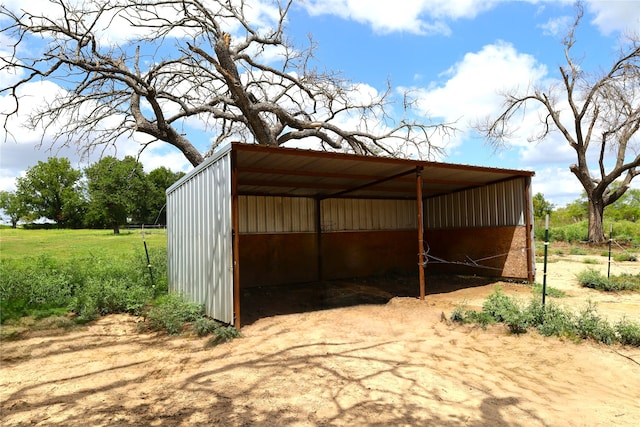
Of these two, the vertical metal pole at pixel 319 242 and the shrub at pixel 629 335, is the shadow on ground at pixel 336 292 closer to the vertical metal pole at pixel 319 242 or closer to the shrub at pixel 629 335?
the vertical metal pole at pixel 319 242

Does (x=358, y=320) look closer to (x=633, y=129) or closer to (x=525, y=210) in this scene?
(x=525, y=210)

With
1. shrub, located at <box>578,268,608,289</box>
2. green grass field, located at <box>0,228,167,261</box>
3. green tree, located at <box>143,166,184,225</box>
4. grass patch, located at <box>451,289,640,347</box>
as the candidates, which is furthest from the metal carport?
green tree, located at <box>143,166,184,225</box>

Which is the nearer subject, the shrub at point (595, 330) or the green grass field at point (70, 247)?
the shrub at point (595, 330)

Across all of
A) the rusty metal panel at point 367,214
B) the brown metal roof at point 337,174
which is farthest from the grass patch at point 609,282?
the rusty metal panel at point 367,214

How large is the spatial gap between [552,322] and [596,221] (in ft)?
64.9

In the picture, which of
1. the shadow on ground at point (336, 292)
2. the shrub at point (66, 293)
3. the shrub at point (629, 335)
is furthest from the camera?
the shadow on ground at point (336, 292)

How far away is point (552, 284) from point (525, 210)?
2267 mm

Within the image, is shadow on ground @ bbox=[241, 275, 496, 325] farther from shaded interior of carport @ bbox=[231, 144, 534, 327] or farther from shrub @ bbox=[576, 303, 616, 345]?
shrub @ bbox=[576, 303, 616, 345]

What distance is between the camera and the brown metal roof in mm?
7613

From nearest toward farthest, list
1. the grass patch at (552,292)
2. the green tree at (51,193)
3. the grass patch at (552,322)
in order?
the grass patch at (552,322)
the grass patch at (552,292)
the green tree at (51,193)

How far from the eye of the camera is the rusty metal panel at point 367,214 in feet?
43.9

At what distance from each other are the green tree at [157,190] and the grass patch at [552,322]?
47.0 metres

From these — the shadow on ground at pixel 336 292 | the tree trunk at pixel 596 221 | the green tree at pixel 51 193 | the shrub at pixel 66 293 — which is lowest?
the shadow on ground at pixel 336 292

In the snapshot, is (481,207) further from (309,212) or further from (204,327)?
(204,327)
